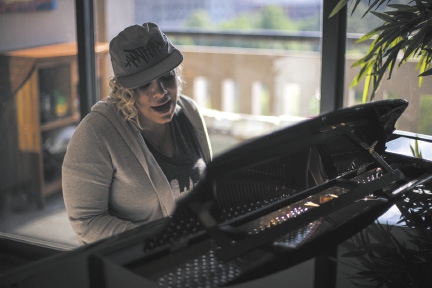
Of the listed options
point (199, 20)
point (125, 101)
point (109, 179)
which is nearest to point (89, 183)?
point (109, 179)

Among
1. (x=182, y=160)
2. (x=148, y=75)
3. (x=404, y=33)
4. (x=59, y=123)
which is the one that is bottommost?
(x=59, y=123)

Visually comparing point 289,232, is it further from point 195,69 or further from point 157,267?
point 195,69

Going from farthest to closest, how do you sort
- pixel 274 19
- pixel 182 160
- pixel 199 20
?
pixel 199 20 → pixel 274 19 → pixel 182 160

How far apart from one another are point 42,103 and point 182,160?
1.79 meters

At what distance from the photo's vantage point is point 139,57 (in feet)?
6.50

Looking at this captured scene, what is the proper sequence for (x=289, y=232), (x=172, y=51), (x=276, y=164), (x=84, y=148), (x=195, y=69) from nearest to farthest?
(x=289, y=232) → (x=276, y=164) → (x=84, y=148) → (x=172, y=51) → (x=195, y=69)

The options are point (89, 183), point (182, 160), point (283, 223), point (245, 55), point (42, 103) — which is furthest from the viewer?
point (245, 55)

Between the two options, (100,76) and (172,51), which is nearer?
(172,51)

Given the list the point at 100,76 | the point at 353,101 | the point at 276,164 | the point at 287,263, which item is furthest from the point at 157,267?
the point at 100,76

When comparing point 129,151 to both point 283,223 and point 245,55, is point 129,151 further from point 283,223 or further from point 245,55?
point 245,55

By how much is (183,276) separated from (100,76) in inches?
90.6

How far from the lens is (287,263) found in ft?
4.96

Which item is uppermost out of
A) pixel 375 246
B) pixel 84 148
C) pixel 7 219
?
pixel 84 148

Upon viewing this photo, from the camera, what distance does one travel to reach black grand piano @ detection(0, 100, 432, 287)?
1420 mm
